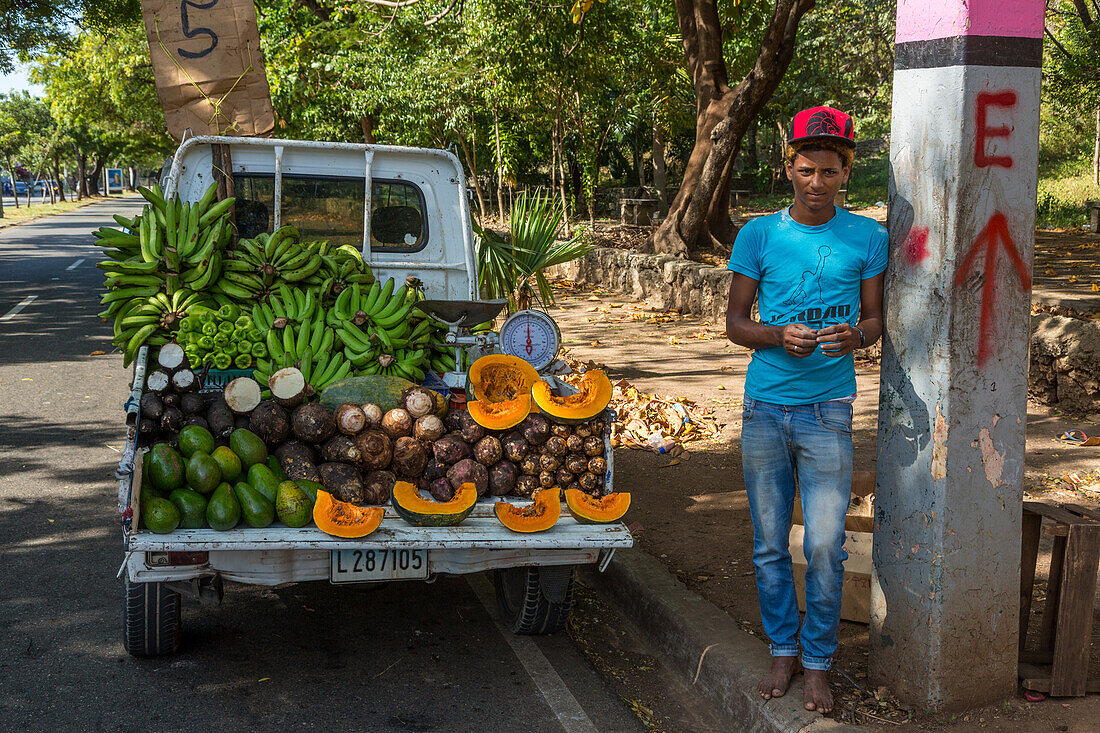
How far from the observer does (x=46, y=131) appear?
71625 mm

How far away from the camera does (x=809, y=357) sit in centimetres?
324

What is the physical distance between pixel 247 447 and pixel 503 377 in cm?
126

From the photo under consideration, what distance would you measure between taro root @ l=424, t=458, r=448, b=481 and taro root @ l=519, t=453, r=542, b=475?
0.35 metres

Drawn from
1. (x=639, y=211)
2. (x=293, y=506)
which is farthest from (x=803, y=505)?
(x=639, y=211)

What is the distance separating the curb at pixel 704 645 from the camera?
133 inches

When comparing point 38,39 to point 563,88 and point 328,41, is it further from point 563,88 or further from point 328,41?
point 563,88

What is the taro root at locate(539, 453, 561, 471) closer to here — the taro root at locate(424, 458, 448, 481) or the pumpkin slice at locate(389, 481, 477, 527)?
the pumpkin slice at locate(389, 481, 477, 527)

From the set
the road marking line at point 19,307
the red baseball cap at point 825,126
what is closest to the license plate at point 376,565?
the red baseball cap at point 825,126

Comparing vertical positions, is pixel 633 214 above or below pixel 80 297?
above

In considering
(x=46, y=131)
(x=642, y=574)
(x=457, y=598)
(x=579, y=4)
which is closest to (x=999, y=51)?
(x=642, y=574)

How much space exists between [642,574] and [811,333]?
7.01 feet

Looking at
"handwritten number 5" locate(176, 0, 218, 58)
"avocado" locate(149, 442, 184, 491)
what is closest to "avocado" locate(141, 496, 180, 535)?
"avocado" locate(149, 442, 184, 491)

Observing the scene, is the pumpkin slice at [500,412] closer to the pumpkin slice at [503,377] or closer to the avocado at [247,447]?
the pumpkin slice at [503,377]

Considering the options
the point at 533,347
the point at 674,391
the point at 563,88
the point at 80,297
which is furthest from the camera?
the point at 563,88
